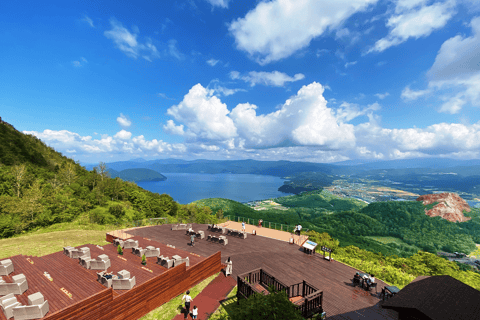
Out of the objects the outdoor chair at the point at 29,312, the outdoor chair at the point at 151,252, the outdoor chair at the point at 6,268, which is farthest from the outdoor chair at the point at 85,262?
the outdoor chair at the point at 29,312

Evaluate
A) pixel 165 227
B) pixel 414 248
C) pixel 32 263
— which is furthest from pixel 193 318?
pixel 414 248

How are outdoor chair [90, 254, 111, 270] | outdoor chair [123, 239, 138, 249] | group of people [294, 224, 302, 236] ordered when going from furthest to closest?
group of people [294, 224, 302, 236], outdoor chair [123, 239, 138, 249], outdoor chair [90, 254, 111, 270]

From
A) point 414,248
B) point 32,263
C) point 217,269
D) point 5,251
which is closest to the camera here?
point 32,263

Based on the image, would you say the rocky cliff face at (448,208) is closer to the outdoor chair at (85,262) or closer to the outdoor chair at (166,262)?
the outdoor chair at (166,262)

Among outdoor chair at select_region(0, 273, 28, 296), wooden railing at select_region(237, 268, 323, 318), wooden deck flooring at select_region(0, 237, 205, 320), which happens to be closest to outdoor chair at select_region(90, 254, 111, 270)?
wooden deck flooring at select_region(0, 237, 205, 320)

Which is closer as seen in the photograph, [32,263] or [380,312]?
[380,312]

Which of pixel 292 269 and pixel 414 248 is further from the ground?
pixel 292 269

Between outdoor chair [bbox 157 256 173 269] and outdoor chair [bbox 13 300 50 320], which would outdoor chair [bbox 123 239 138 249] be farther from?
outdoor chair [bbox 13 300 50 320]

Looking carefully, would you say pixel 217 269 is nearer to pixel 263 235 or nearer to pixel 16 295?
pixel 263 235
